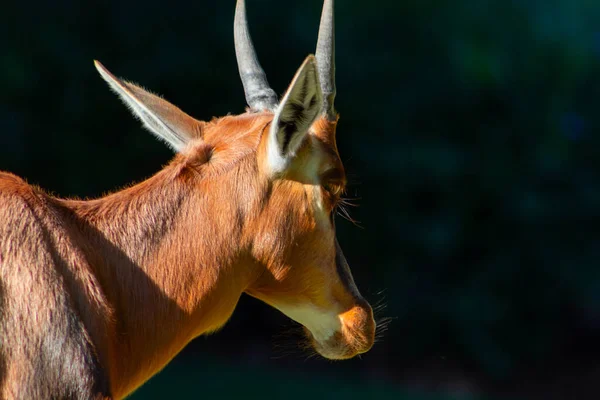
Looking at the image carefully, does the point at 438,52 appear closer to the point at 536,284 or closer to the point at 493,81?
the point at 493,81

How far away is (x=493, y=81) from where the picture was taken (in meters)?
12.5

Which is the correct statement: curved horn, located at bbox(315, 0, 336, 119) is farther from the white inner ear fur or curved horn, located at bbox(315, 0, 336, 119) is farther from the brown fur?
the white inner ear fur

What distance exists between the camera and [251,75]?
4.96 meters

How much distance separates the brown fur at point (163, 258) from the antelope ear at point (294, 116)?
12 centimetres

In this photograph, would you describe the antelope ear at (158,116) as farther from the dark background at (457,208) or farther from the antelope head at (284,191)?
the dark background at (457,208)

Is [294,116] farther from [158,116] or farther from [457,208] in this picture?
[457,208]

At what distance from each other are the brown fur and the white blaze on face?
0.06 m

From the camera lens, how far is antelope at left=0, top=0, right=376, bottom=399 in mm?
→ 3525

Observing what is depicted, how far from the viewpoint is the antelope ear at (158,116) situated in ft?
14.8

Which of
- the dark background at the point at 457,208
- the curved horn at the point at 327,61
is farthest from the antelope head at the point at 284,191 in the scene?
the dark background at the point at 457,208

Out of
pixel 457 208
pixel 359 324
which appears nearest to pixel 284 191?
pixel 359 324

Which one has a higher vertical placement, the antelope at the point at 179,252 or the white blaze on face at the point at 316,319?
the antelope at the point at 179,252

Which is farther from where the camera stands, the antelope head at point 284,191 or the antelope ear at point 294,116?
the antelope head at point 284,191

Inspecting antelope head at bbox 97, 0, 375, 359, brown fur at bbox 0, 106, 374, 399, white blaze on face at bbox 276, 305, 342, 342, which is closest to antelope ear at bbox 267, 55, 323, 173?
antelope head at bbox 97, 0, 375, 359
